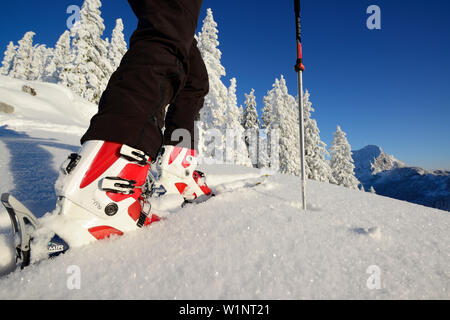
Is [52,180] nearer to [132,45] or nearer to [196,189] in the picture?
[196,189]

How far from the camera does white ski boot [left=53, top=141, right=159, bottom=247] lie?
0.84m

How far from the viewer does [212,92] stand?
15617 millimetres

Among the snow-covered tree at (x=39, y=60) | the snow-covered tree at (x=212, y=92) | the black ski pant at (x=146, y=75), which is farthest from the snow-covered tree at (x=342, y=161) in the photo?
the snow-covered tree at (x=39, y=60)

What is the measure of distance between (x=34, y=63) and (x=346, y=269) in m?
50.9

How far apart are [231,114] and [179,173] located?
18748mm

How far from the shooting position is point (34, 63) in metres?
35.8

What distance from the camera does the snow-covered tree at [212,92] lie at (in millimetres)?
15555

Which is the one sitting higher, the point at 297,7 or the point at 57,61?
the point at 57,61

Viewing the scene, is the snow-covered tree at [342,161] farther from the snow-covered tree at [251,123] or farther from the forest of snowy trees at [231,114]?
the snow-covered tree at [251,123]

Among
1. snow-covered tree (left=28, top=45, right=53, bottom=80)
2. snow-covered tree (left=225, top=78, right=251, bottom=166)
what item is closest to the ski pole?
snow-covered tree (left=225, top=78, right=251, bottom=166)

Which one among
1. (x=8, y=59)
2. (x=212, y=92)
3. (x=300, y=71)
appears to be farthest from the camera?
(x=8, y=59)

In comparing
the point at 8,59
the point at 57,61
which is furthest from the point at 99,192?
the point at 8,59

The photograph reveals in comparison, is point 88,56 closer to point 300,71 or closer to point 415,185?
point 300,71
